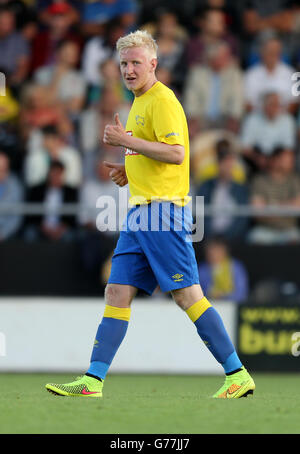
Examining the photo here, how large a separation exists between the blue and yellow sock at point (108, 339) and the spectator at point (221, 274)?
441 cm

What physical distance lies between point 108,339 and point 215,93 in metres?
6.57

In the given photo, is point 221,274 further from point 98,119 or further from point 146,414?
point 146,414

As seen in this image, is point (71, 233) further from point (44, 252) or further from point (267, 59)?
point (267, 59)

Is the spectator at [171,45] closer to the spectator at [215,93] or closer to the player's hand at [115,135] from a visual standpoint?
the spectator at [215,93]

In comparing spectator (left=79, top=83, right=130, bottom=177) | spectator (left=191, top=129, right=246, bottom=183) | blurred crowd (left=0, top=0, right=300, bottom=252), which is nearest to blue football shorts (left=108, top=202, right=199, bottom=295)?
blurred crowd (left=0, top=0, right=300, bottom=252)

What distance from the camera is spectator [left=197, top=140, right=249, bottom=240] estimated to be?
1072 cm

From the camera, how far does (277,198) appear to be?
10781mm

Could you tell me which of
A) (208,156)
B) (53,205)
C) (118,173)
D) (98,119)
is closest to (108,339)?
(118,173)

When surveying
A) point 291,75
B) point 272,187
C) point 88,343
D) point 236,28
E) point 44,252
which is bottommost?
point 88,343

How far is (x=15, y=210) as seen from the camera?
1058 centimetres

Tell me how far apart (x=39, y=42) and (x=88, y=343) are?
4682 mm
